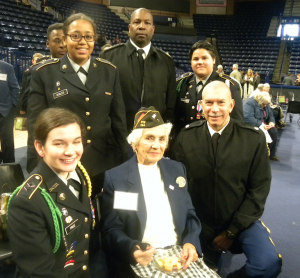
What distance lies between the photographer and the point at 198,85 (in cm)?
245

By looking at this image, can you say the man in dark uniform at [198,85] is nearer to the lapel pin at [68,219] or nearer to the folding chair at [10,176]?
the folding chair at [10,176]

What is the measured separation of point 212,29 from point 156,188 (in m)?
18.3

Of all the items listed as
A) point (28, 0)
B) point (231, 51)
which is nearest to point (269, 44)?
point (231, 51)

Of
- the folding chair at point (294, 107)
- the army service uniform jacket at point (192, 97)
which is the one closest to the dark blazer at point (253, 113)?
the army service uniform jacket at point (192, 97)

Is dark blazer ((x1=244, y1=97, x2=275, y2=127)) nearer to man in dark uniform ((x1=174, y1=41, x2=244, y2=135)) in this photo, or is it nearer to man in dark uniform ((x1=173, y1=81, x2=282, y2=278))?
man in dark uniform ((x1=174, y1=41, x2=244, y2=135))

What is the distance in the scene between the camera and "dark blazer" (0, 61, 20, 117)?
11.1 ft

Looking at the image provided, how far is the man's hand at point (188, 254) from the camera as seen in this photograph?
1551 millimetres

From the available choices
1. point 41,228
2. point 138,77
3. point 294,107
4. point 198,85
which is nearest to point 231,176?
point 198,85

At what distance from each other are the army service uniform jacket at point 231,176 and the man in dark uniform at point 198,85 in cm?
42

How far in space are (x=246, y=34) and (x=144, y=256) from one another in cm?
1869

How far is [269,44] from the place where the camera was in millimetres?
17172

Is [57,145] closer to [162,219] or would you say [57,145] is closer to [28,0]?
[162,219]

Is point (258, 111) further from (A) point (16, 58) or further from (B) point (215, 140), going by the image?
(A) point (16, 58)

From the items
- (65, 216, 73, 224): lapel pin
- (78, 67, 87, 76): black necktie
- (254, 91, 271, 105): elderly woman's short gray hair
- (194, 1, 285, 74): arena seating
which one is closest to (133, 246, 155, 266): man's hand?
(65, 216, 73, 224): lapel pin
